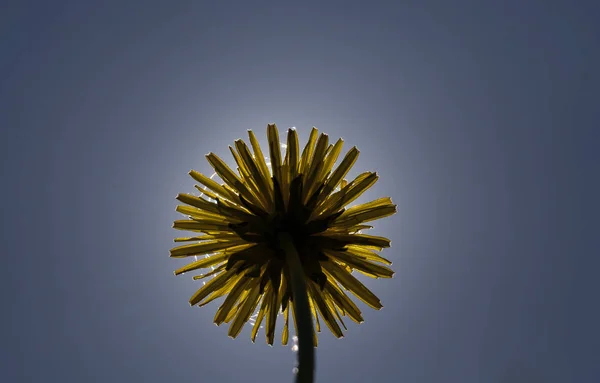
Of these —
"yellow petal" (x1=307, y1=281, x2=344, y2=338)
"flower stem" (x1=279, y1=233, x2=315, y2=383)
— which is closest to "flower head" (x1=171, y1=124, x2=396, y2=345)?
"yellow petal" (x1=307, y1=281, x2=344, y2=338)

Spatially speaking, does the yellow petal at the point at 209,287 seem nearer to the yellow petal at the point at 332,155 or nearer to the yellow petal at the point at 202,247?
the yellow petal at the point at 202,247

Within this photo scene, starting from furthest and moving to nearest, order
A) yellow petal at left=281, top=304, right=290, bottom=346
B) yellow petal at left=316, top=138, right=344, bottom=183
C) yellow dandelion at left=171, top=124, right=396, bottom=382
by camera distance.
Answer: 1. yellow petal at left=281, top=304, right=290, bottom=346
2. yellow petal at left=316, top=138, right=344, bottom=183
3. yellow dandelion at left=171, top=124, right=396, bottom=382

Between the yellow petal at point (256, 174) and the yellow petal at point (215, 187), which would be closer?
the yellow petal at point (256, 174)

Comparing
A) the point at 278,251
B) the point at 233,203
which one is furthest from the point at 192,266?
the point at 278,251

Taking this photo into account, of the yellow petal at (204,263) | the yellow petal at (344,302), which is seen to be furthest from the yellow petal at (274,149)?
the yellow petal at (344,302)

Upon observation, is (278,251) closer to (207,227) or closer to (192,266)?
(207,227)

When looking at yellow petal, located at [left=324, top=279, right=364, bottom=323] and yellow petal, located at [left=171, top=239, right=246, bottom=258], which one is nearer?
yellow petal, located at [left=171, top=239, right=246, bottom=258]

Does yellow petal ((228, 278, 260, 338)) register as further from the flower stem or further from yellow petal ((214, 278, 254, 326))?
the flower stem
